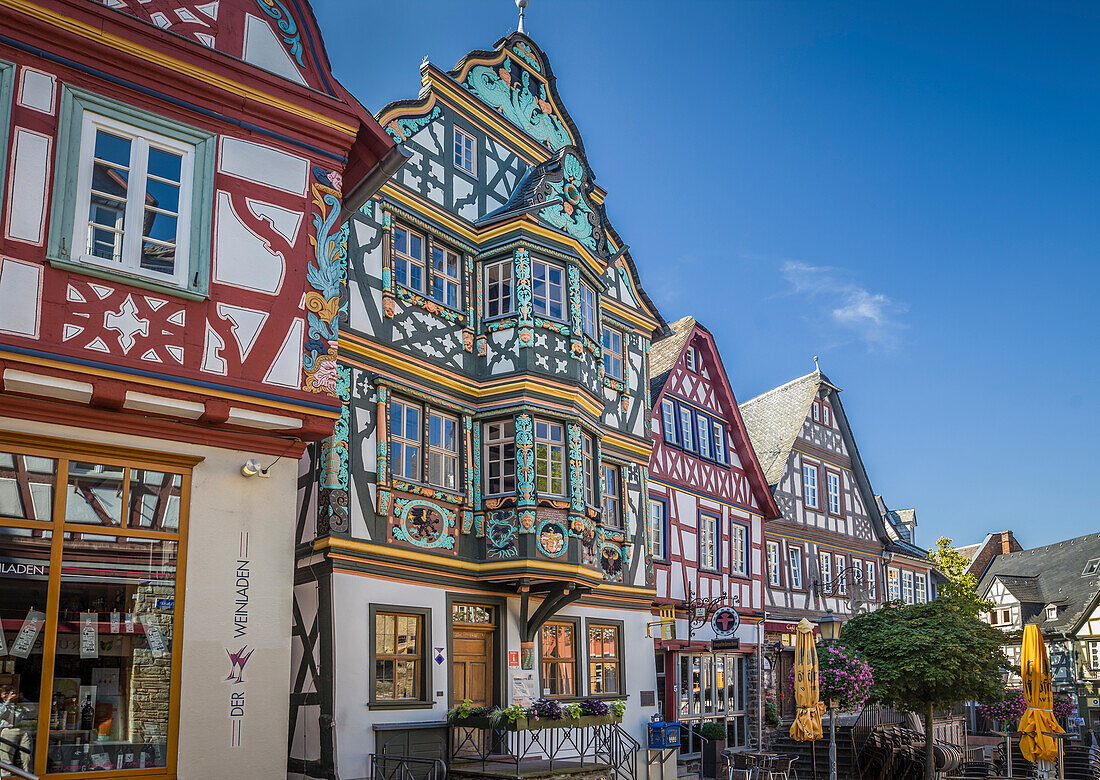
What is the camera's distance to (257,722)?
9.58 meters

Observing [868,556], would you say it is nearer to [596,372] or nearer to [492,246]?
[596,372]

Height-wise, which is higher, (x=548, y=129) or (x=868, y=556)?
(x=548, y=129)

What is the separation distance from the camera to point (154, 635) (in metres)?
9.30

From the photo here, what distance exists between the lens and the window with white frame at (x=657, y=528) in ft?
80.6

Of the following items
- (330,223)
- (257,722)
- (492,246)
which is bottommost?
(257,722)

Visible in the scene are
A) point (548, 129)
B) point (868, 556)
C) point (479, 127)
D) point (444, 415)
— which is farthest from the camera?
point (868, 556)

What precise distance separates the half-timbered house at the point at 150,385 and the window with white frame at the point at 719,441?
18928 millimetres

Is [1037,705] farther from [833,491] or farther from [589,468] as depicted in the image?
[833,491]

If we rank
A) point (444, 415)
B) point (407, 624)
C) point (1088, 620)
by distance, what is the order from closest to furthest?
1. point (407, 624)
2. point (444, 415)
3. point (1088, 620)

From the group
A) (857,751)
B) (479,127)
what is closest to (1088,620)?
(857,751)

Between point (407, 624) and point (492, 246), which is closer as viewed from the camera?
point (407, 624)

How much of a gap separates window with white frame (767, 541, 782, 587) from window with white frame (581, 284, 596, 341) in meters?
12.7

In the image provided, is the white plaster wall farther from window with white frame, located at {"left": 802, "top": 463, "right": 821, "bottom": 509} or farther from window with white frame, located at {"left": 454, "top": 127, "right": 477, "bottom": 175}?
window with white frame, located at {"left": 802, "top": 463, "right": 821, "bottom": 509}

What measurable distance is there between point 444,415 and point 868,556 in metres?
23.5
